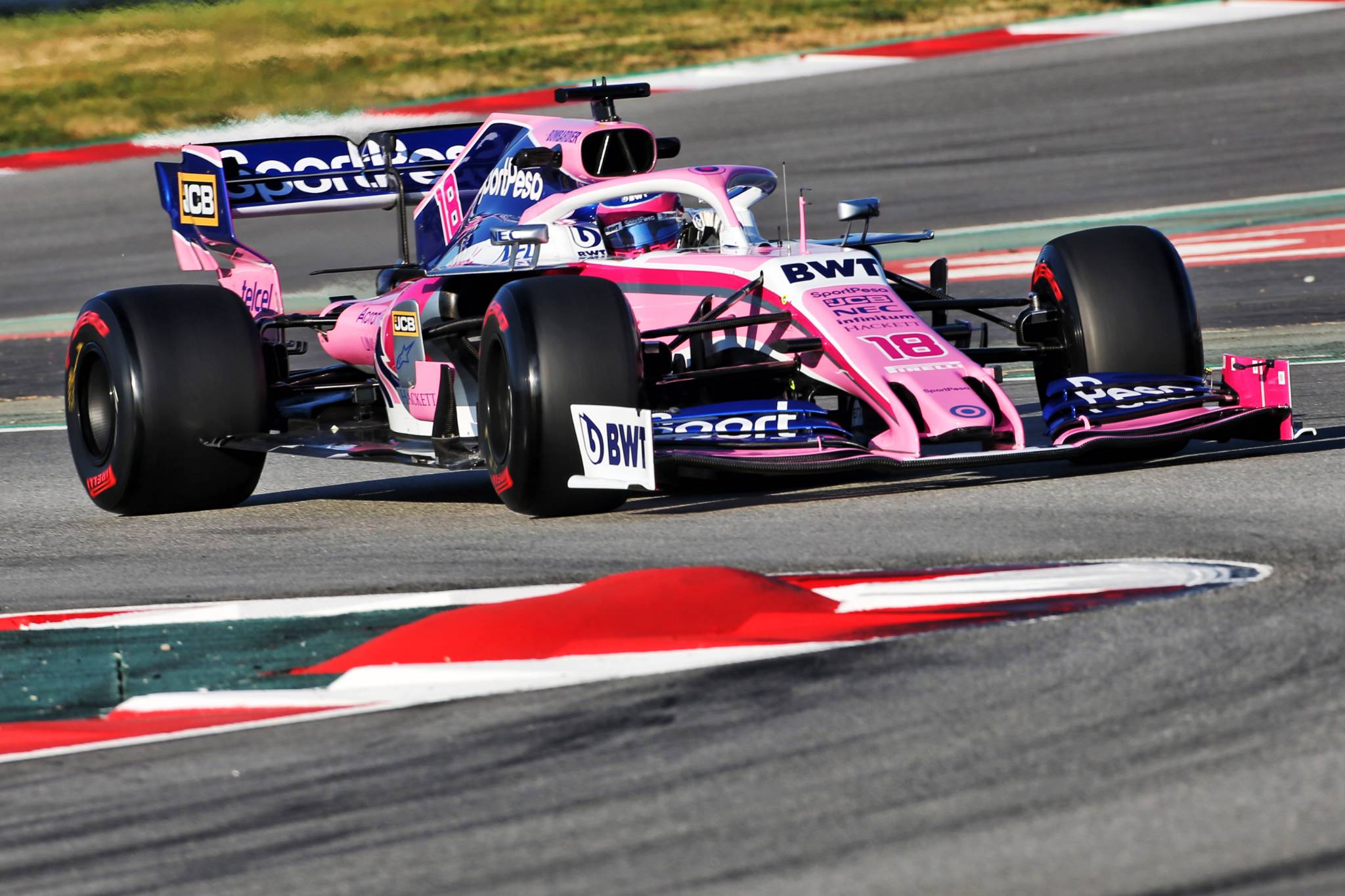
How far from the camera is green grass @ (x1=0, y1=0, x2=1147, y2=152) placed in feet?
57.1

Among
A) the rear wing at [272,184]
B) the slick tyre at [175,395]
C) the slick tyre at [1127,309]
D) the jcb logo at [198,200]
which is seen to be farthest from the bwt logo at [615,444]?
the jcb logo at [198,200]

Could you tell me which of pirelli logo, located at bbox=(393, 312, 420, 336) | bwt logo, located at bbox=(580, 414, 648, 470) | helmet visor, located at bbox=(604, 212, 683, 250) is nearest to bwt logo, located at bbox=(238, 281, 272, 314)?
pirelli logo, located at bbox=(393, 312, 420, 336)

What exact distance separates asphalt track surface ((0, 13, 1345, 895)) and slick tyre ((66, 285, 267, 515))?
206 mm

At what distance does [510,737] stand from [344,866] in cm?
76

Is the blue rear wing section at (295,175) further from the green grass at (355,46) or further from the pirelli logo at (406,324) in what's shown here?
the green grass at (355,46)

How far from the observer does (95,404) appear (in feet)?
27.8

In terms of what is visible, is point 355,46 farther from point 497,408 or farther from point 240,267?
point 497,408

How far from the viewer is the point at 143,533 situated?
7.69m

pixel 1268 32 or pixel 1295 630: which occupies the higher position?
pixel 1268 32

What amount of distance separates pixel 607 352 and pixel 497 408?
24.3 inches

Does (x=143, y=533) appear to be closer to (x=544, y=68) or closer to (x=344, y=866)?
(x=344, y=866)

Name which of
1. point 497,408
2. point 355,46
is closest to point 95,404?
point 497,408

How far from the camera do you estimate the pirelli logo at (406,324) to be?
816 centimetres

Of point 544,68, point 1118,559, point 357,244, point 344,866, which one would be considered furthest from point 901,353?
point 544,68
